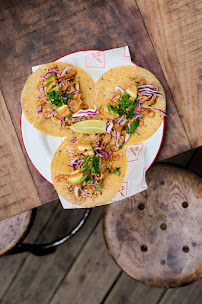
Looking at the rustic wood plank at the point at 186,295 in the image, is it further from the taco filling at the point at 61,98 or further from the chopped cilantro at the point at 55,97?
the chopped cilantro at the point at 55,97

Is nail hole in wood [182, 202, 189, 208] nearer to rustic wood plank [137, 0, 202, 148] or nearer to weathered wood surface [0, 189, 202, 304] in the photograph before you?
rustic wood plank [137, 0, 202, 148]

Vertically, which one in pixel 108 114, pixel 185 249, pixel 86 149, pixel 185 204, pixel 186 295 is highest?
pixel 108 114

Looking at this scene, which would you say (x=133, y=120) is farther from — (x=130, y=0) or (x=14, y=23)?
(x=14, y=23)

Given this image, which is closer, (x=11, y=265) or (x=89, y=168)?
(x=89, y=168)

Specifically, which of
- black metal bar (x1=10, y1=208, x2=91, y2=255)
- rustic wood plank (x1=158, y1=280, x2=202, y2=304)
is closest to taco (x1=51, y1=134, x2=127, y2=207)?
black metal bar (x1=10, y1=208, x2=91, y2=255)

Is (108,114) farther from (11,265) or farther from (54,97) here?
(11,265)

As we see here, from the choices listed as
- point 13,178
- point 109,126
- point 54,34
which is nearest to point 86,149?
point 109,126
